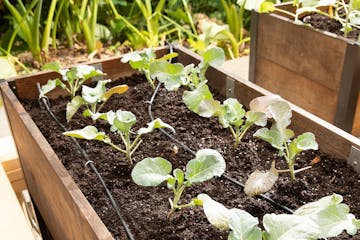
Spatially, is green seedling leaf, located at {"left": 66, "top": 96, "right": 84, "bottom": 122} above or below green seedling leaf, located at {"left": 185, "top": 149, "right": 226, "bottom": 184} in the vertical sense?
below

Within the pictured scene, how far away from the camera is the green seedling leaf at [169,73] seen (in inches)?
41.4

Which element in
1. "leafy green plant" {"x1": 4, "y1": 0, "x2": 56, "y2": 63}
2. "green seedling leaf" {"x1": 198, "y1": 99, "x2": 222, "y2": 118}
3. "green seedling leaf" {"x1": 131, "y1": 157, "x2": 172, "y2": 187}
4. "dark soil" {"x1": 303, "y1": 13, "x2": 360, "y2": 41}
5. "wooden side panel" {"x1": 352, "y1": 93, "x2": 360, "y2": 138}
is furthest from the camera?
"leafy green plant" {"x1": 4, "y1": 0, "x2": 56, "y2": 63}

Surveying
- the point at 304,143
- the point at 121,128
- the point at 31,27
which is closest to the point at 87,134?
the point at 121,128

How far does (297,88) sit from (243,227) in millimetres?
950

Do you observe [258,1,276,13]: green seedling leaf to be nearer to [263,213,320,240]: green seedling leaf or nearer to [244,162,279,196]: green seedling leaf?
[244,162,279,196]: green seedling leaf

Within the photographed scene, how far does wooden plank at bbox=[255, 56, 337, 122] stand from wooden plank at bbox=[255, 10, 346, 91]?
0.05 feet

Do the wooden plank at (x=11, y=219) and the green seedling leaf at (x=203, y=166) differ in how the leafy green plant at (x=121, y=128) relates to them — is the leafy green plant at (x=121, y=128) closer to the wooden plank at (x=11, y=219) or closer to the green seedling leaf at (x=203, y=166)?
the green seedling leaf at (x=203, y=166)

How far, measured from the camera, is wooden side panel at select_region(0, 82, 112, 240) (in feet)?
2.42

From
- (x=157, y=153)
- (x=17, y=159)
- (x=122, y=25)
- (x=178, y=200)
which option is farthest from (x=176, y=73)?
(x=122, y=25)

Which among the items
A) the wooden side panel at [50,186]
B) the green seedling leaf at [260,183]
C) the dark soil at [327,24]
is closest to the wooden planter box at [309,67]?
the dark soil at [327,24]

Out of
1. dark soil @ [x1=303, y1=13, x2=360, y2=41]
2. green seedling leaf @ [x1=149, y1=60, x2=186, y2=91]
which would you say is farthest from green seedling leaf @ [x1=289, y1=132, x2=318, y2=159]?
dark soil @ [x1=303, y1=13, x2=360, y2=41]

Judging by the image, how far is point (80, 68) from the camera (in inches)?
45.8

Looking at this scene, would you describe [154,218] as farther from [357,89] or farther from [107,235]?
[357,89]

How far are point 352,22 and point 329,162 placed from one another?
656mm
